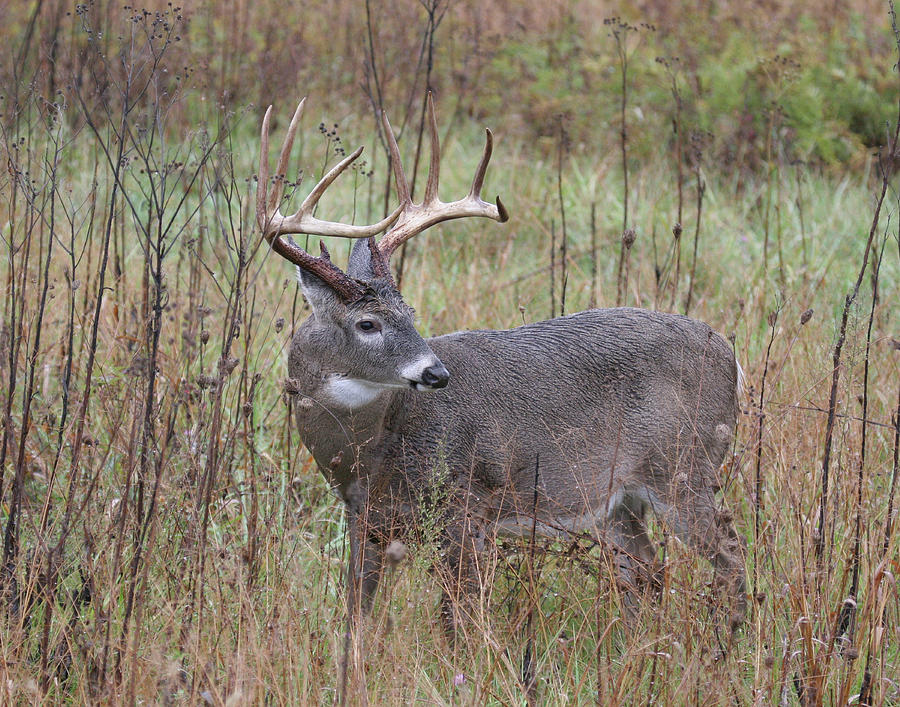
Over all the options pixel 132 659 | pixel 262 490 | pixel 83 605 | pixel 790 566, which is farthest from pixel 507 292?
pixel 132 659

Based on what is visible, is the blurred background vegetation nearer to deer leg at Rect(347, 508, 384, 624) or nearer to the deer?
the deer

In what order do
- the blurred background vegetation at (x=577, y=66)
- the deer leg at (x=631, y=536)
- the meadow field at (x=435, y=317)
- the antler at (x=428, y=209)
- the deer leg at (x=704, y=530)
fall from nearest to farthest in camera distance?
1. the meadow field at (x=435, y=317)
2. the deer leg at (x=704, y=530)
3. the antler at (x=428, y=209)
4. the deer leg at (x=631, y=536)
5. the blurred background vegetation at (x=577, y=66)

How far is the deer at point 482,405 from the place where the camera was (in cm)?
378

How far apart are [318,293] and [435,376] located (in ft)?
1.81

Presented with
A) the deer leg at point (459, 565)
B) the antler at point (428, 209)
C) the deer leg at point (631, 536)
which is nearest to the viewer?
the deer leg at point (459, 565)

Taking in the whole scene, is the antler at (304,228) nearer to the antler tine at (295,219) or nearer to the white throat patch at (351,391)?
the antler tine at (295,219)

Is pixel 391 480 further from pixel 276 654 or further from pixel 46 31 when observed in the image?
pixel 46 31

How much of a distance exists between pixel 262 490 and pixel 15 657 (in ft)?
4.30

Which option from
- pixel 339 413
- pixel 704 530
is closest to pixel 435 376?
pixel 339 413

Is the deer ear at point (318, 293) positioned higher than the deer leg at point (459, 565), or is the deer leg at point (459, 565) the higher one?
the deer ear at point (318, 293)

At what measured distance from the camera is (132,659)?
2.70 m

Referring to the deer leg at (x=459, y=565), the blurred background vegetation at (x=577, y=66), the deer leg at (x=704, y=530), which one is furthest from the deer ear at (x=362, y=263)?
the blurred background vegetation at (x=577, y=66)

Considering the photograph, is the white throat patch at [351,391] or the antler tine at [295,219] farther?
the white throat patch at [351,391]

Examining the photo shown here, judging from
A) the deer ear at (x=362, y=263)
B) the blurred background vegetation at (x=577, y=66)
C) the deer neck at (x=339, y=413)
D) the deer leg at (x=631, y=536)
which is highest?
the blurred background vegetation at (x=577, y=66)
